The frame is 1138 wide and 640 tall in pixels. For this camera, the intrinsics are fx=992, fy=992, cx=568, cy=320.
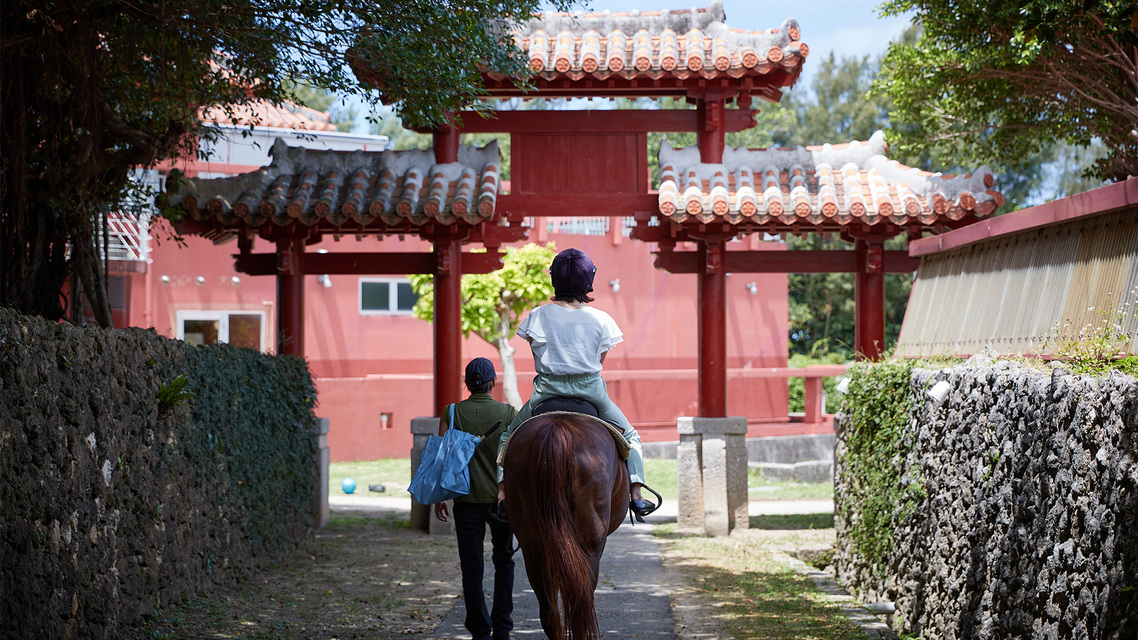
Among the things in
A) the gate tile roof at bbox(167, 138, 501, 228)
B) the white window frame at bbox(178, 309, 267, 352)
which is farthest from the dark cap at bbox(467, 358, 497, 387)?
the white window frame at bbox(178, 309, 267, 352)

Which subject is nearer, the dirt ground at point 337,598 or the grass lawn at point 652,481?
the dirt ground at point 337,598

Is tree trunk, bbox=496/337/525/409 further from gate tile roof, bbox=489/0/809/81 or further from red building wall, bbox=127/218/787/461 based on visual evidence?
gate tile roof, bbox=489/0/809/81

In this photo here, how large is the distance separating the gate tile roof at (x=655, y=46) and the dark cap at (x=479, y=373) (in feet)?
17.2

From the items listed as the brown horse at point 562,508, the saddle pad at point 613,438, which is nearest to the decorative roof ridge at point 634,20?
the saddle pad at point 613,438

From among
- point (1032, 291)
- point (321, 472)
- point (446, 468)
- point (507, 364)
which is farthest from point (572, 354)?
point (507, 364)

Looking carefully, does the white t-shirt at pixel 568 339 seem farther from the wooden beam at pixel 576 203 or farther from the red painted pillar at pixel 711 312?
the red painted pillar at pixel 711 312

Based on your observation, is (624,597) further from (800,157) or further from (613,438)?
(800,157)

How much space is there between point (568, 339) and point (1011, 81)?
307 inches

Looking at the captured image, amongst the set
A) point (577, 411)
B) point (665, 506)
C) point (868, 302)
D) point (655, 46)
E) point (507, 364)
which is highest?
point (655, 46)

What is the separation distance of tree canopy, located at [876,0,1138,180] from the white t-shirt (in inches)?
212

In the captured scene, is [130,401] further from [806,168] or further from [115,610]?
[806,168]

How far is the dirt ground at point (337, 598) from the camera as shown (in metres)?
6.86

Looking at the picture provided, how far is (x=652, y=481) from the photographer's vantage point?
57.2 ft

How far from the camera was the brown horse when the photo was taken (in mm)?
4707
